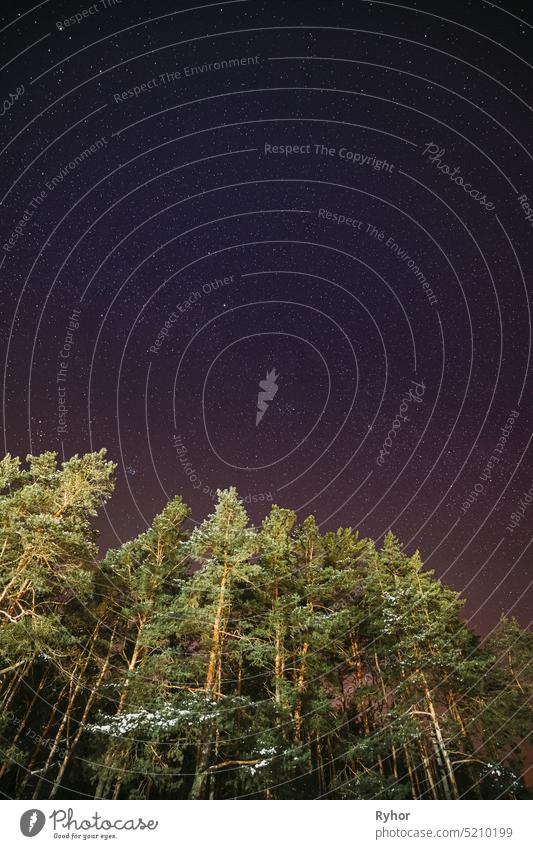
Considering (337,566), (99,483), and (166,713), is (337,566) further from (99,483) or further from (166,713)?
(99,483)

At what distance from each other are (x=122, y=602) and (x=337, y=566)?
392 inches

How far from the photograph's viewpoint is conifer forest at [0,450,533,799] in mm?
11844

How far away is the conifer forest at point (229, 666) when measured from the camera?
11.8 m

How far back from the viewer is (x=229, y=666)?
14.3 meters

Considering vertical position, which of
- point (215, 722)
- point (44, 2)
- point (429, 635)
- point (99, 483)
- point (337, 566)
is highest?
point (44, 2)

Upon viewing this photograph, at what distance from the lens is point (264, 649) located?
43.8ft

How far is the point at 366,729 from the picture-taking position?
15328mm
